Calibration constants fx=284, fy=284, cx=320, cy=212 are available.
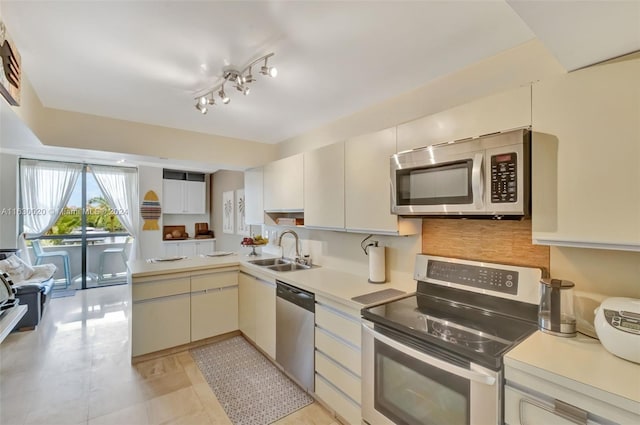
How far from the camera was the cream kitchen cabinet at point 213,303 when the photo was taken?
3104 millimetres

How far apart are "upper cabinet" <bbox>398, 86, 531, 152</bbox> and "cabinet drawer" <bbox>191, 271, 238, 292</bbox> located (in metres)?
2.42

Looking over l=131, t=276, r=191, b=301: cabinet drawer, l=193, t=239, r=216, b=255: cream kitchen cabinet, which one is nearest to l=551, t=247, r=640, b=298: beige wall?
→ l=131, t=276, r=191, b=301: cabinet drawer

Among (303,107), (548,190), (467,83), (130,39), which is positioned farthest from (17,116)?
(548,190)

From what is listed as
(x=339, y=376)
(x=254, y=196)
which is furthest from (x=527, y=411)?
(x=254, y=196)

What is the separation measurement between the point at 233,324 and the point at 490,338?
9.14ft

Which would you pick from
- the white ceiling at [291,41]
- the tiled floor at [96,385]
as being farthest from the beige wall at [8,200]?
the white ceiling at [291,41]

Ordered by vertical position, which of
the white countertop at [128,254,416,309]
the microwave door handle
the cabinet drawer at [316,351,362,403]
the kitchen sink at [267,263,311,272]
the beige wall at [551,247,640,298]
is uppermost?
the microwave door handle

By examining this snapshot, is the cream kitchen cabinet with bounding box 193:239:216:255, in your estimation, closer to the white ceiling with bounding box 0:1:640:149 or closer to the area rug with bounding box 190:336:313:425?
the area rug with bounding box 190:336:313:425

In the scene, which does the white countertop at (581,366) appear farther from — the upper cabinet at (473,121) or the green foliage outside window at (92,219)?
the green foliage outside window at (92,219)

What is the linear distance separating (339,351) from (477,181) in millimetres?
1412

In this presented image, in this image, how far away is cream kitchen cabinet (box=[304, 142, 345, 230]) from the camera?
2.45m

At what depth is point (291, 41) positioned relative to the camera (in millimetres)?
1719

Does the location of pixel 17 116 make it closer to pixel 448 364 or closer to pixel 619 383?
pixel 448 364

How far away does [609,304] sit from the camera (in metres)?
1.21
